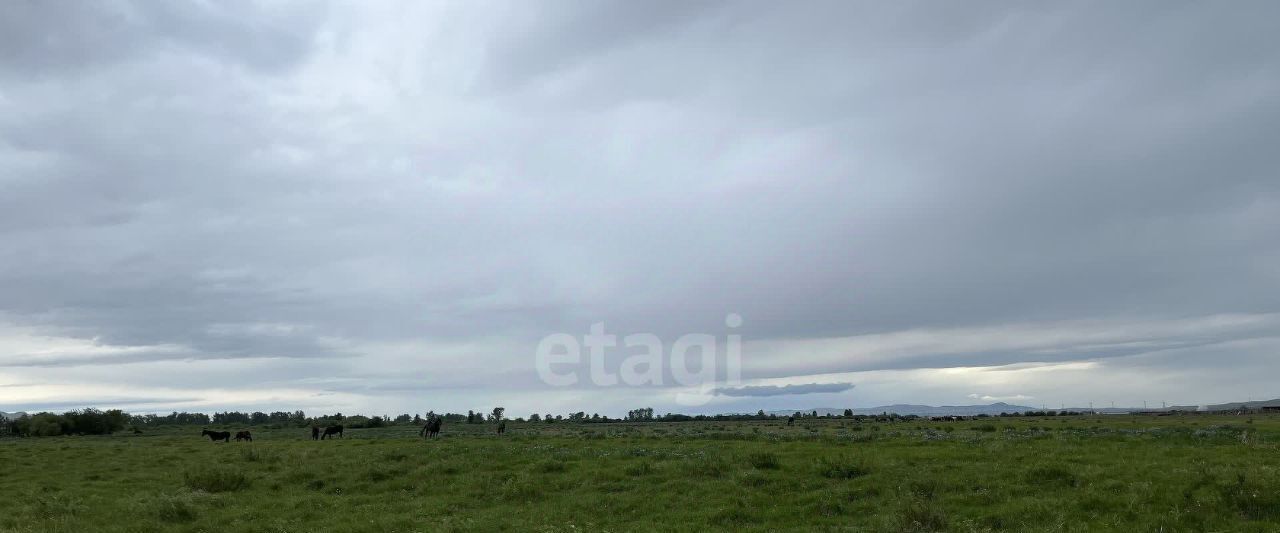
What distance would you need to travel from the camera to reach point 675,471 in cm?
2452

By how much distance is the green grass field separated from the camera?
54.9 feet

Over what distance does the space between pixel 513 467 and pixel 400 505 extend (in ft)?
20.2

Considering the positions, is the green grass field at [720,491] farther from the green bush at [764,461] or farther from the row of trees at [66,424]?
the row of trees at [66,424]

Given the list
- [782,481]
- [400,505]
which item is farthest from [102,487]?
[782,481]

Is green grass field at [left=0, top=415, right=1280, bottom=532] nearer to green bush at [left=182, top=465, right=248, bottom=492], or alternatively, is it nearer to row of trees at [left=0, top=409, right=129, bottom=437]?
green bush at [left=182, top=465, right=248, bottom=492]

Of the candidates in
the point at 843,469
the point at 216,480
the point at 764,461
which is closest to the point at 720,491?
the point at 843,469

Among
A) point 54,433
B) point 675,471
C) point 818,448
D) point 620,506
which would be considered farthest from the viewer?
point 54,433

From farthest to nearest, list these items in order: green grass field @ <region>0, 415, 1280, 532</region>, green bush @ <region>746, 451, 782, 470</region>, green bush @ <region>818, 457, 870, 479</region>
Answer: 1. green bush @ <region>746, 451, 782, 470</region>
2. green bush @ <region>818, 457, 870, 479</region>
3. green grass field @ <region>0, 415, 1280, 532</region>

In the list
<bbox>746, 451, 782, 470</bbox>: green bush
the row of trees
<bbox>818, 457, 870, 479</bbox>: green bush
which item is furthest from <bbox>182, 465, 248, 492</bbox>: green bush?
the row of trees

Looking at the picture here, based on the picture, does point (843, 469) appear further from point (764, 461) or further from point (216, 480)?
point (216, 480)

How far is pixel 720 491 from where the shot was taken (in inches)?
843

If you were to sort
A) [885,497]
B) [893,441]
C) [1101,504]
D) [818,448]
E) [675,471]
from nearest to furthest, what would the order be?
[1101,504], [885,497], [675,471], [818,448], [893,441]

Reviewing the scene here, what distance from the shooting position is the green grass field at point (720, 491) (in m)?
16.7

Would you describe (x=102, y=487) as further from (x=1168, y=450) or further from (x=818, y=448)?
(x=1168, y=450)
